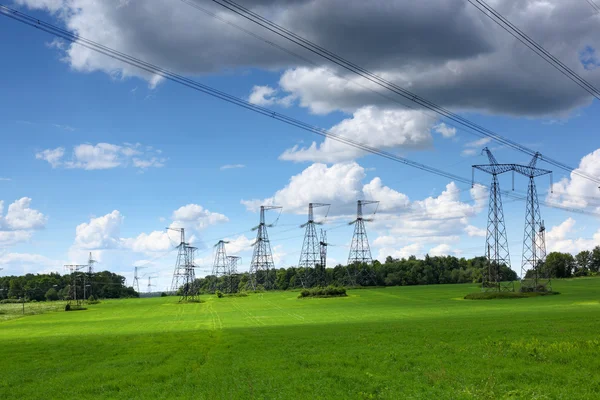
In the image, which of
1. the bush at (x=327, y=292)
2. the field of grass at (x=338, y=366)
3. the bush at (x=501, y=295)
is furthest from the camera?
the bush at (x=327, y=292)

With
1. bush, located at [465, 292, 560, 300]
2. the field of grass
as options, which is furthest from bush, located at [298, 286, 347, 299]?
the field of grass

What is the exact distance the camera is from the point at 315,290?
15000cm

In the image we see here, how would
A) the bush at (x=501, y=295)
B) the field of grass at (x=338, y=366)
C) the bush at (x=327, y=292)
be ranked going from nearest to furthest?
the field of grass at (x=338, y=366) → the bush at (x=501, y=295) → the bush at (x=327, y=292)

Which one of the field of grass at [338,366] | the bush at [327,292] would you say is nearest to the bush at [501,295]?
the bush at [327,292]

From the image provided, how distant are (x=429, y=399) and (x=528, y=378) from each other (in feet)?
24.8

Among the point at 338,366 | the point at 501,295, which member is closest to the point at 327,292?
the point at 501,295

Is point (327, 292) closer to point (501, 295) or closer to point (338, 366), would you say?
point (501, 295)

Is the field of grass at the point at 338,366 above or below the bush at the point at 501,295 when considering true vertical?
above

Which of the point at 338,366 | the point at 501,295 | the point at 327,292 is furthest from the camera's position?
the point at 327,292

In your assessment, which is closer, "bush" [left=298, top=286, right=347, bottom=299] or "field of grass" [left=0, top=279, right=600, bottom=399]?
"field of grass" [left=0, top=279, right=600, bottom=399]

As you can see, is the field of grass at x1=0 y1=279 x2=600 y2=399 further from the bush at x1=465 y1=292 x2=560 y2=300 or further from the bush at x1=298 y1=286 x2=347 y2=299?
the bush at x1=298 y1=286 x2=347 y2=299

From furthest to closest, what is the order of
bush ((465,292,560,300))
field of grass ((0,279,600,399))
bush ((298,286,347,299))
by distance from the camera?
bush ((298,286,347,299)) < bush ((465,292,560,300)) < field of grass ((0,279,600,399))

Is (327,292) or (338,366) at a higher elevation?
(338,366)

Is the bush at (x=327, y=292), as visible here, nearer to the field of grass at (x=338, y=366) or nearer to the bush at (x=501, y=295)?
the bush at (x=501, y=295)
